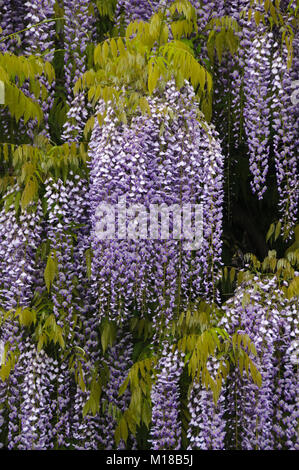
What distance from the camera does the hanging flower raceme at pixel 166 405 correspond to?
5113mm

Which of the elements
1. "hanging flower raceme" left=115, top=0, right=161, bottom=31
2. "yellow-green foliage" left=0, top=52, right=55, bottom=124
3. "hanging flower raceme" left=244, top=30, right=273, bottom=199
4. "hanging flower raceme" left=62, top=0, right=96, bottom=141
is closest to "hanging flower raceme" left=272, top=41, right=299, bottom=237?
"hanging flower raceme" left=244, top=30, right=273, bottom=199

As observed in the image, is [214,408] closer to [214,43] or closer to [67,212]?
[67,212]

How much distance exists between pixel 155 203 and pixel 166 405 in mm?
1151

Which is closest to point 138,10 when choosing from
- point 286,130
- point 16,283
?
point 286,130

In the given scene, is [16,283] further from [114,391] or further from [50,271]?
[114,391]

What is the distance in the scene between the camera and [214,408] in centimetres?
502

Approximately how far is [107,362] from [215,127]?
161 centimetres

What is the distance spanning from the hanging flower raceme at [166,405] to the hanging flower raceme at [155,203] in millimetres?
259

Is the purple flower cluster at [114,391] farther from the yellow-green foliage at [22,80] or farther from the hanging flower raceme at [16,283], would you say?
the yellow-green foliage at [22,80]

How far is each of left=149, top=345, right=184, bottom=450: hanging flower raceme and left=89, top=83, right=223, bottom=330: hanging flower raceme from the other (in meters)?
0.26

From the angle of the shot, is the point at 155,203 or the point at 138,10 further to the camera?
the point at 138,10

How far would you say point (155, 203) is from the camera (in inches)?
199

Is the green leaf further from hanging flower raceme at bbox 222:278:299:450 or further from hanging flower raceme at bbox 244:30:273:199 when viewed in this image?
hanging flower raceme at bbox 244:30:273:199

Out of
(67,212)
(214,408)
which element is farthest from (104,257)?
(214,408)
